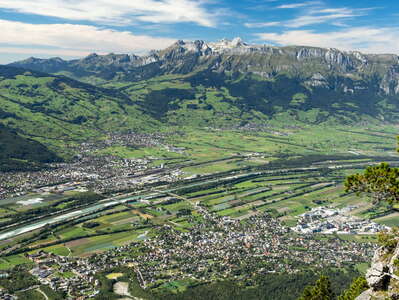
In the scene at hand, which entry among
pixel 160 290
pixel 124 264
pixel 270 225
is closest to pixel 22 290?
pixel 124 264

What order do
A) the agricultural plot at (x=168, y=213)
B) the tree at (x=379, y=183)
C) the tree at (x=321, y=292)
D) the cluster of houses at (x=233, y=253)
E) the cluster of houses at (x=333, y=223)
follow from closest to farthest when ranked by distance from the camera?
the tree at (x=379, y=183)
the tree at (x=321, y=292)
the cluster of houses at (x=233, y=253)
the agricultural plot at (x=168, y=213)
the cluster of houses at (x=333, y=223)

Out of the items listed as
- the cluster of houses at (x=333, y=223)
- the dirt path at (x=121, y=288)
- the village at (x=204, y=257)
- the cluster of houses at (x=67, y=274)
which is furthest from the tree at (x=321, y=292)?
the cluster of houses at (x=333, y=223)

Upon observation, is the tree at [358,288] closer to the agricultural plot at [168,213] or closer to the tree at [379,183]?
the tree at [379,183]

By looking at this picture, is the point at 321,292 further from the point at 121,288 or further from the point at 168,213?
the point at 168,213

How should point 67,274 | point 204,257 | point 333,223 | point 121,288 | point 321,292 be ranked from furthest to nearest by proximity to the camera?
point 333,223 < point 204,257 < point 67,274 < point 121,288 < point 321,292

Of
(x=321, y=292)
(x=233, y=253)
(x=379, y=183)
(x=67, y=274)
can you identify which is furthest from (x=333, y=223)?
(x=379, y=183)

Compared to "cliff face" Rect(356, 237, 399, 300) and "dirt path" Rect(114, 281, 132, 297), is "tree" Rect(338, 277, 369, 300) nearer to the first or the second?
"cliff face" Rect(356, 237, 399, 300)

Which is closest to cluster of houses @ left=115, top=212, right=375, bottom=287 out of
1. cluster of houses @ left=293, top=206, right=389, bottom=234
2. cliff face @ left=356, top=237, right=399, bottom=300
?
cluster of houses @ left=293, top=206, right=389, bottom=234
